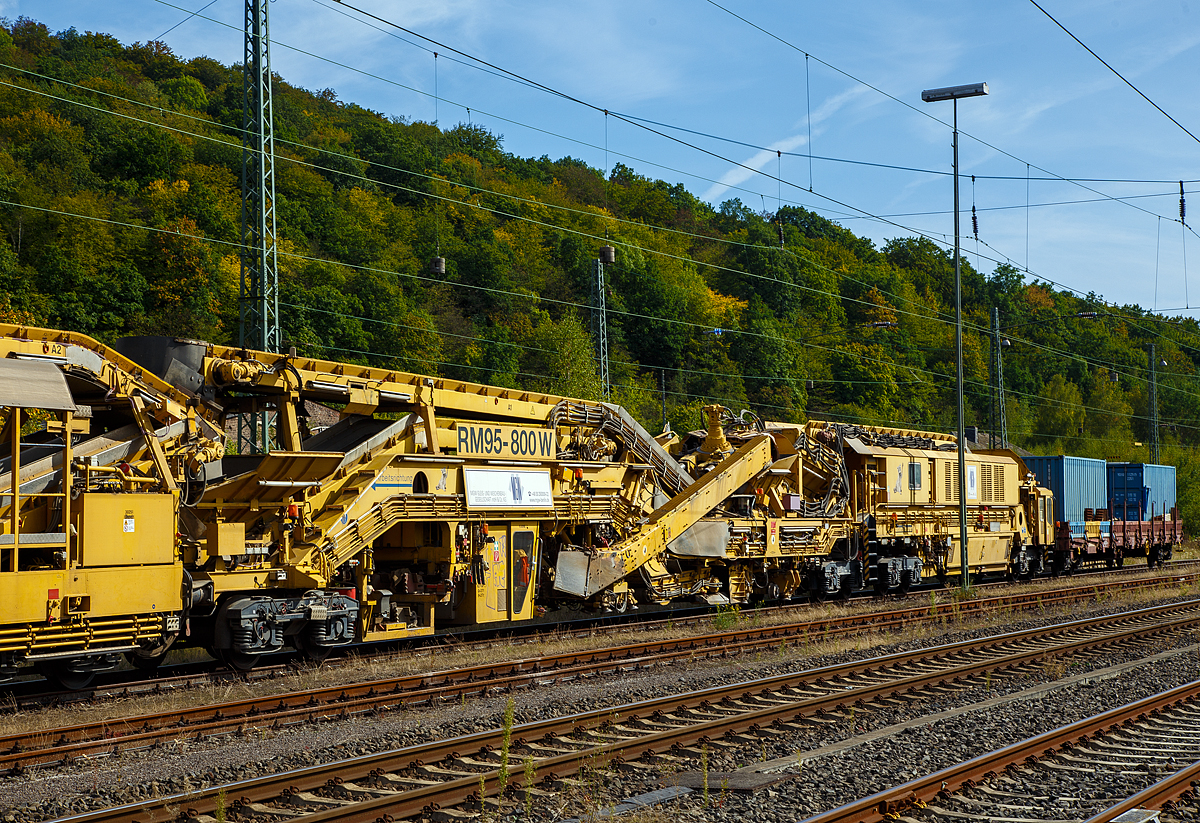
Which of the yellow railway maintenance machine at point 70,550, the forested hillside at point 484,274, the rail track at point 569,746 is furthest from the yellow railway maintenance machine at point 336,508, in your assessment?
the forested hillside at point 484,274

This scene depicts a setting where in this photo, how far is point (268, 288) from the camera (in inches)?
725

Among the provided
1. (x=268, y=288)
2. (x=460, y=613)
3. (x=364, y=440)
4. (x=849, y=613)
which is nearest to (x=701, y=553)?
(x=849, y=613)

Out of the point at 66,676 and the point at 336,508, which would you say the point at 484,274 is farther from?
the point at 66,676

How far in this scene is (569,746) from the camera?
959cm

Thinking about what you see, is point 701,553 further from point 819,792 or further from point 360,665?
point 819,792

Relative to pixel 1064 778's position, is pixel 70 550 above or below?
above

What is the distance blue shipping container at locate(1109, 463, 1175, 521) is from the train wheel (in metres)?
33.2

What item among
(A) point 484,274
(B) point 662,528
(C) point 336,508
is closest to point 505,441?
(C) point 336,508

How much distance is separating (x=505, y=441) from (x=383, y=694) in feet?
17.3

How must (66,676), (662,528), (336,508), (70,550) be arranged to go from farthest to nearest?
(662,528)
(336,508)
(66,676)
(70,550)

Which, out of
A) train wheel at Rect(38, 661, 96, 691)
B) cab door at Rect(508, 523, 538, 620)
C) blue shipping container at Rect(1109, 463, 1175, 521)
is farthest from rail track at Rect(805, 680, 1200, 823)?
blue shipping container at Rect(1109, 463, 1175, 521)

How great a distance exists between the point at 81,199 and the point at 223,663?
50.0 metres

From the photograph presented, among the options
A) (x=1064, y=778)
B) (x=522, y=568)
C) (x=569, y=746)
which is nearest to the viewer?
(x=1064, y=778)

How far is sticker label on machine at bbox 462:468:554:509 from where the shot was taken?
50.9 feet
